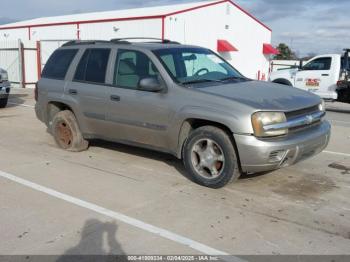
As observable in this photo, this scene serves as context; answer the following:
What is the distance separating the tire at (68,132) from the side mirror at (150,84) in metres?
1.97

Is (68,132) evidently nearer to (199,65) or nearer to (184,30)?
(199,65)

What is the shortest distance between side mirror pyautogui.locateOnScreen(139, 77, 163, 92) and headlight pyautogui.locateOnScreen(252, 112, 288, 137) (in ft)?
4.74

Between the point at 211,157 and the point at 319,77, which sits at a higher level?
the point at 319,77

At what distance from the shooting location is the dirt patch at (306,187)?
5512mm

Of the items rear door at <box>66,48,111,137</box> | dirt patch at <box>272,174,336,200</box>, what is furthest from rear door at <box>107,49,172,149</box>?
dirt patch at <box>272,174,336,200</box>

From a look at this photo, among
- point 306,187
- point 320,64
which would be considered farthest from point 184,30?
point 306,187

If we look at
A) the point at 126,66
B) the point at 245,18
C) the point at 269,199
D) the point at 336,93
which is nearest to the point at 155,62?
the point at 126,66

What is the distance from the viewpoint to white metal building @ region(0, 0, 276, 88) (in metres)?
23.1

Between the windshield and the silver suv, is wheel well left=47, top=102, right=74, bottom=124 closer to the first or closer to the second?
the silver suv

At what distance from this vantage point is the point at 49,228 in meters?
4.46

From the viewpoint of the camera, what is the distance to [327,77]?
16.0 metres

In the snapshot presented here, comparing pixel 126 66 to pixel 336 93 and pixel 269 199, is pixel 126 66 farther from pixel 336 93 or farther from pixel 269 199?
pixel 336 93

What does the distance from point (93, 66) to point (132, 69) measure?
34.6 inches

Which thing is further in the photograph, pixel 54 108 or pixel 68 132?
pixel 54 108
